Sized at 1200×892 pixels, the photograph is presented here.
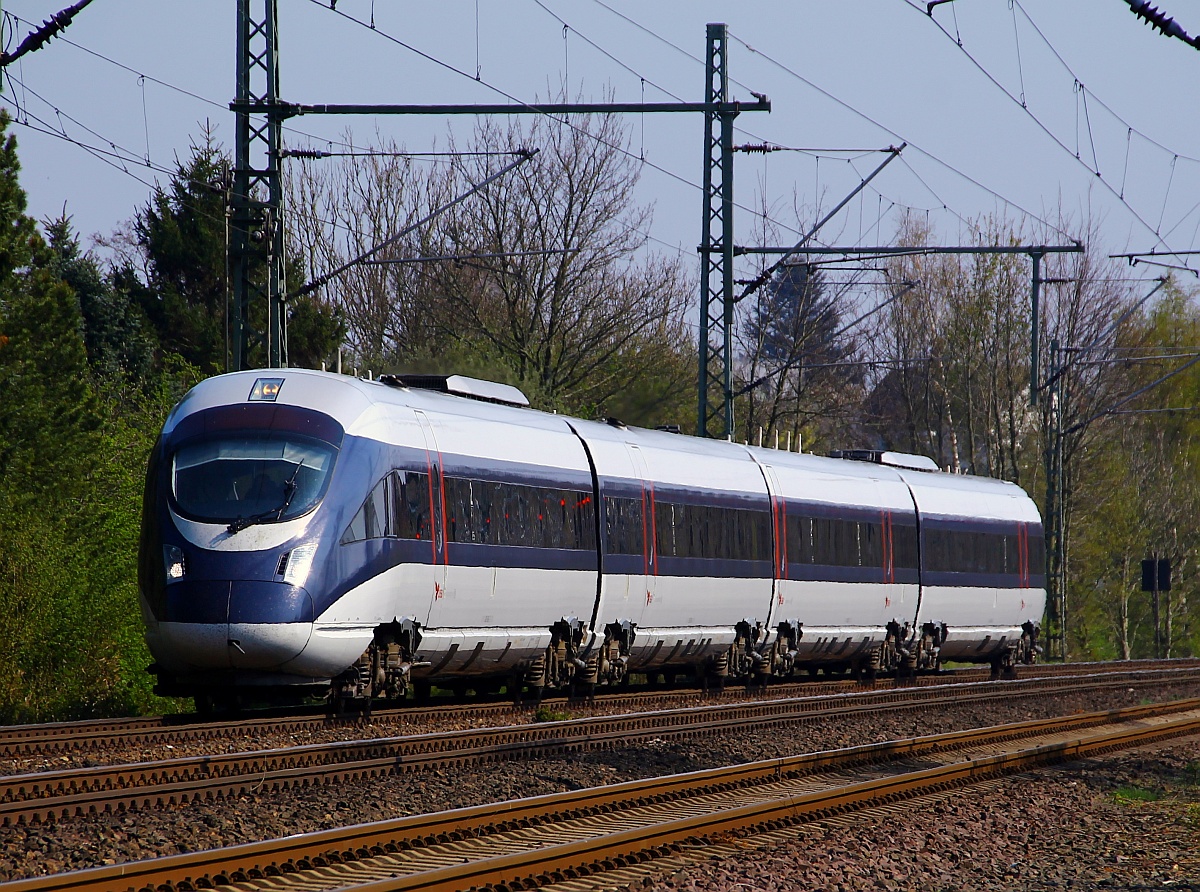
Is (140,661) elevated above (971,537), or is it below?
below

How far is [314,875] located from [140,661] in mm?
11967

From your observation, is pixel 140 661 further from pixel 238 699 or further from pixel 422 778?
pixel 422 778

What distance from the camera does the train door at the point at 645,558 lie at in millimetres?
21969

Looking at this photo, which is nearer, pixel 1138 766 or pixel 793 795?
pixel 793 795

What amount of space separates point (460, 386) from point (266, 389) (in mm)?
3309

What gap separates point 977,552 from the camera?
32.2 meters

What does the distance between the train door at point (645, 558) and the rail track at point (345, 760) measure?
193cm

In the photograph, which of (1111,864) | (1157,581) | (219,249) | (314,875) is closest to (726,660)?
(1111,864)

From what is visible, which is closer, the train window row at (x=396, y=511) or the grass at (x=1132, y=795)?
the grass at (x=1132, y=795)

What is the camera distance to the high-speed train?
50.7ft

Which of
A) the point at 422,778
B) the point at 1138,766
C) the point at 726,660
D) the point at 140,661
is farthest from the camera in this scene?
the point at 726,660

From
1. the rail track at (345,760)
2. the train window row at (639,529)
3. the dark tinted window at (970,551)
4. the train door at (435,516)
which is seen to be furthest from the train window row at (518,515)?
the dark tinted window at (970,551)

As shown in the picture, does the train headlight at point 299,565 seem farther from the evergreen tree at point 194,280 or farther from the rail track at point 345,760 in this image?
the evergreen tree at point 194,280

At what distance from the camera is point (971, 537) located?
32.0m
